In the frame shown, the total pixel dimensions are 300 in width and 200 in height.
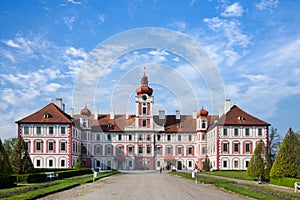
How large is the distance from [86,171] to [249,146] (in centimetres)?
2694

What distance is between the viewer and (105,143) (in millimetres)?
69688

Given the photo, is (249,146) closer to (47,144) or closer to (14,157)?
(47,144)

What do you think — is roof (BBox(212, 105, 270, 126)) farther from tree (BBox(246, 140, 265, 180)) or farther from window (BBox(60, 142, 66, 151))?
tree (BBox(246, 140, 265, 180))

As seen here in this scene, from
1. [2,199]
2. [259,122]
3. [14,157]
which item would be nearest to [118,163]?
[259,122]

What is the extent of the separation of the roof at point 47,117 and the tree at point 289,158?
124 ft

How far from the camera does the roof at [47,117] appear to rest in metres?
56.2

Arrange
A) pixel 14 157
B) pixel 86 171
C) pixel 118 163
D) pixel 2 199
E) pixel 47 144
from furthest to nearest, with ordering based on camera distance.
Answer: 1. pixel 118 163
2. pixel 47 144
3. pixel 86 171
4. pixel 14 157
5. pixel 2 199

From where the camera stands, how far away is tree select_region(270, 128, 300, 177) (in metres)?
24.0

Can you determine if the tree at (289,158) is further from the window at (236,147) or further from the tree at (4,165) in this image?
the window at (236,147)

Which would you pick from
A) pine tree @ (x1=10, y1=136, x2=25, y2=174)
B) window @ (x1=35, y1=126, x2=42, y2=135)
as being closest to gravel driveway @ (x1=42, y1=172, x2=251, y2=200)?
pine tree @ (x1=10, y1=136, x2=25, y2=174)

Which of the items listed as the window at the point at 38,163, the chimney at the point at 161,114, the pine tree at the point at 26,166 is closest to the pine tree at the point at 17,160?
the pine tree at the point at 26,166

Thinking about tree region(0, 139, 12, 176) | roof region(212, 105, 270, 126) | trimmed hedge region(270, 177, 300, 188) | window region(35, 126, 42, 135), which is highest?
roof region(212, 105, 270, 126)

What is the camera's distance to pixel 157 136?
7025 cm

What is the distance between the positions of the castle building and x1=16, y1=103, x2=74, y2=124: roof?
27 centimetres
